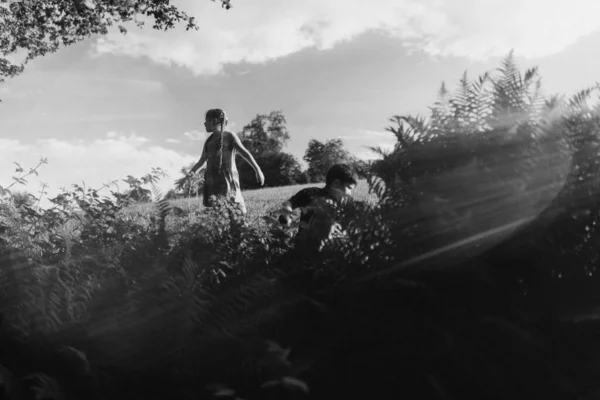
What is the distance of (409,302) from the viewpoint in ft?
4.57

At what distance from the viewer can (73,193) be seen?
4879mm

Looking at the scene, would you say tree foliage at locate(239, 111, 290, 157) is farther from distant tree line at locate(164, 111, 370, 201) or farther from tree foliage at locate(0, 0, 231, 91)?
tree foliage at locate(0, 0, 231, 91)

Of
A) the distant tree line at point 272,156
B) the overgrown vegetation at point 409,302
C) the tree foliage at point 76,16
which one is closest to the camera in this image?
the overgrown vegetation at point 409,302

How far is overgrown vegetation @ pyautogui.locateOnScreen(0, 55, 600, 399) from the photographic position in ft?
4.30

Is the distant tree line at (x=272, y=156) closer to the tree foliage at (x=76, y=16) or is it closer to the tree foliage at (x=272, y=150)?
the tree foliage at (x=272, y=150)

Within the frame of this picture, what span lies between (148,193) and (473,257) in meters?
3.61

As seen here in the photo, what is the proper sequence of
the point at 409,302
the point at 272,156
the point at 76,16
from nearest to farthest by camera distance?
the point at 409,302, the point at 76,16, the point at 272,156

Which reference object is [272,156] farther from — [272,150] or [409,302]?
[409,302]

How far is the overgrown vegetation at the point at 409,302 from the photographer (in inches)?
51.6

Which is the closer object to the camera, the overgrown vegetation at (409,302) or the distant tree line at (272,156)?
the overgrown vegetation at (409,302)

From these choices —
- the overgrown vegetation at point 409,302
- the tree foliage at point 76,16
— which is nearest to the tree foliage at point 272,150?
the tree foliage at point 76,16

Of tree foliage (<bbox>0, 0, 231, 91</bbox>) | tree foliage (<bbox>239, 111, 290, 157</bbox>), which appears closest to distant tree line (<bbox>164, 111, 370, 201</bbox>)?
tree foliage (<bbox>239, 111, 290, 157</bbox>)

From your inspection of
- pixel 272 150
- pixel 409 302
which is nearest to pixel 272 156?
pixel 272 150

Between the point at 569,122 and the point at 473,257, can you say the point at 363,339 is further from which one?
the point at 569,122
